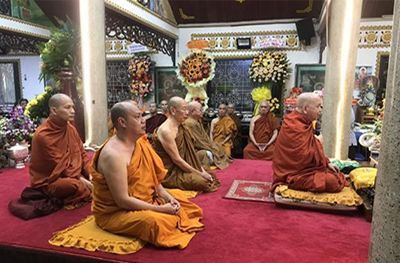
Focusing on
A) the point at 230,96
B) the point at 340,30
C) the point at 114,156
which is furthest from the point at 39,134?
the point at 230,96

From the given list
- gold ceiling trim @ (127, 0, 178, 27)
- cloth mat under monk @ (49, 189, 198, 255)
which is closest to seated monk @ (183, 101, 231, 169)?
cloth mat under monk @ (49, 189, 198, 255)

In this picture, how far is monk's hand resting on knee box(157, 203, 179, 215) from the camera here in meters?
2.80

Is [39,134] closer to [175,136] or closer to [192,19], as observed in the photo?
[175,136]

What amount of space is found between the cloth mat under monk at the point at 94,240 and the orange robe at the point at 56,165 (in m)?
0.68

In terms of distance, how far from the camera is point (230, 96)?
360 inches

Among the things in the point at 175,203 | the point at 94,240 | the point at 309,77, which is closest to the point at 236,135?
the point at 309,77

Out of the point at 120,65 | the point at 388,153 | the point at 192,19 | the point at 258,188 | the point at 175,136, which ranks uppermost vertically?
the point at 192,19

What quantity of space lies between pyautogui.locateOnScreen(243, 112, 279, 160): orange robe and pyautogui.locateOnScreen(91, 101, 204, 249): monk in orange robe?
162 inches

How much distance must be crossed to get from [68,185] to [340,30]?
14.3 ft

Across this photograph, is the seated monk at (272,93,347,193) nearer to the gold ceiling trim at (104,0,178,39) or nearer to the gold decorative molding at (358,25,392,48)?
the gold ceiling trim at (104,0,178,39)

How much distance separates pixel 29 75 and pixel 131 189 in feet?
28.0

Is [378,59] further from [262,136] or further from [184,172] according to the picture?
[184,172]

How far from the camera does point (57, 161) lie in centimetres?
366

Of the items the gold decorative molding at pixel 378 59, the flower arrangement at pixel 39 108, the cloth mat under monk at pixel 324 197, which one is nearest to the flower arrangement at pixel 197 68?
the flower arrangement at pixel 39 108
